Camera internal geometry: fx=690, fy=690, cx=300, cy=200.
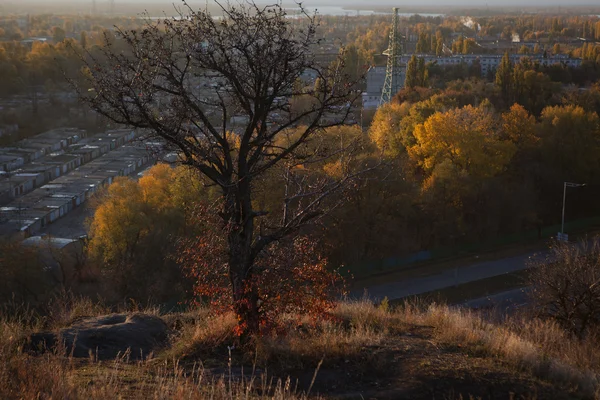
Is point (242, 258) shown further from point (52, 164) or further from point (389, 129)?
point (52, 164)

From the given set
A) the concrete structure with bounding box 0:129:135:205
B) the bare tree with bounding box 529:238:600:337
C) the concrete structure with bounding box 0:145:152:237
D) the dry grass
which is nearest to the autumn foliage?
the dry grass

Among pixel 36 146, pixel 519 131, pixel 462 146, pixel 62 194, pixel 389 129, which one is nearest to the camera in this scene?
pixel 462 146

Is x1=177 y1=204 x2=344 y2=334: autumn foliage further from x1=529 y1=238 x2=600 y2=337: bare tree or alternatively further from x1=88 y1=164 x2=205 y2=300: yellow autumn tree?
x1=88 y1=164 x2=205 y2=300: yellow autumn tree

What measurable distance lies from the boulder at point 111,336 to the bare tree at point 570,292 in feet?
13.9

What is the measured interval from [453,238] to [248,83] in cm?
1293

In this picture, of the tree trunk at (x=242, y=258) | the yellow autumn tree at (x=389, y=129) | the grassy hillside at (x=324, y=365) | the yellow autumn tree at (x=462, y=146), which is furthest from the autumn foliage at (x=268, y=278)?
the yellow autumn tree at (x=389, y=129)

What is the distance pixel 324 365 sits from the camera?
177 inches

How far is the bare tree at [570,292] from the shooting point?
7.36 m

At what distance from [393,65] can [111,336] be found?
26.4 meters

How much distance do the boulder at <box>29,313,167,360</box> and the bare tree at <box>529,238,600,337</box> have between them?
4.23 m

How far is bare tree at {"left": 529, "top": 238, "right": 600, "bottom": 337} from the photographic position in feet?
24.2

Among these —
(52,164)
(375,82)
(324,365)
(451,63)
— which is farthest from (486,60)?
(324,365)

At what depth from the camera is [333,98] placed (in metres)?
5.05

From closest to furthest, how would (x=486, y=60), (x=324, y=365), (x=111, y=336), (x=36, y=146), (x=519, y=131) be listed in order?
1. (x=324, y=365)
2. (x=111, y=336)
3. (x=519, y=131)
4. (x=36, y=146)
5. (x=486, y=60)
